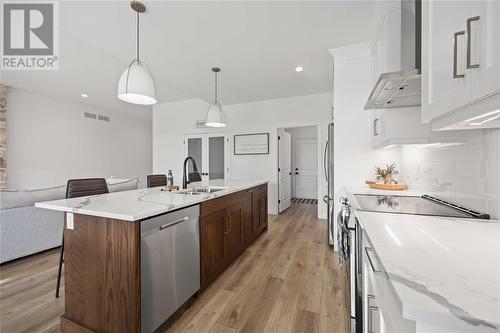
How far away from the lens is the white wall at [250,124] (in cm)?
459

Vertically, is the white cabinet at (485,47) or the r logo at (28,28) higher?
the r logo at (28,28)

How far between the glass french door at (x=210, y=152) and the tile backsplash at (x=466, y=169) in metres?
4.21

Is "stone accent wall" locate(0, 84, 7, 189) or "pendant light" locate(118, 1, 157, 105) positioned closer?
"pendant light" locate(118, 1, 157, 105)

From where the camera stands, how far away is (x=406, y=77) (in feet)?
4.14

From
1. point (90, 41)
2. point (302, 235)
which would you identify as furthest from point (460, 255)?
point (90, 41)

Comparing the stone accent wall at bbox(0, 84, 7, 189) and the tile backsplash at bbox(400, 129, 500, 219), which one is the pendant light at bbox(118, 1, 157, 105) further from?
the stone accent wall at bbox(0, 84, 7, 189)

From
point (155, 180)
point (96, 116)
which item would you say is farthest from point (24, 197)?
point (96, 116)

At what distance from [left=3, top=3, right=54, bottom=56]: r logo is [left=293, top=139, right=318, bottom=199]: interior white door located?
234 inches

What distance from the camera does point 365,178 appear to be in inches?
109

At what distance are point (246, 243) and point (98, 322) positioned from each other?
1.71 m

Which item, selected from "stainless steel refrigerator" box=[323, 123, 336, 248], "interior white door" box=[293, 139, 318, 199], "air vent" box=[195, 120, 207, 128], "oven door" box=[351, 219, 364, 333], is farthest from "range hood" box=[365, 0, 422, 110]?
"interior white door" box=[293, 139, 318, 199]

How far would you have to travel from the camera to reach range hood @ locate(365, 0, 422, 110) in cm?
135

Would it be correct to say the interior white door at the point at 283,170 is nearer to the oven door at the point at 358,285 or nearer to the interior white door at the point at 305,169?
the interior white door at the point at 305,169

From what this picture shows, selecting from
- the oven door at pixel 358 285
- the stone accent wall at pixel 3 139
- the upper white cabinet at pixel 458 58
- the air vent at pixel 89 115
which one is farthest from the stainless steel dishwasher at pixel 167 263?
the air vent at pixel 89 115
